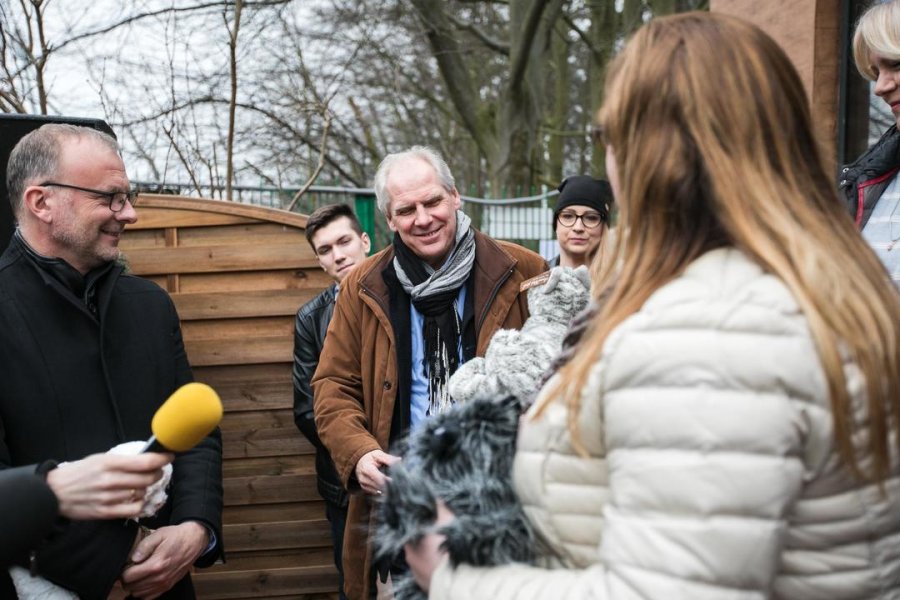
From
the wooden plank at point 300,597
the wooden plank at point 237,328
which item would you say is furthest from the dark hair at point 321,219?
the wooden plank at point 300,597

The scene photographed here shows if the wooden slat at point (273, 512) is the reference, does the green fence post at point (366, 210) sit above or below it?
above

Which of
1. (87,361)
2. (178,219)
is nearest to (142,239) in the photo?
(178,219)

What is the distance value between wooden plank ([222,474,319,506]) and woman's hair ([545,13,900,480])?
3.14m

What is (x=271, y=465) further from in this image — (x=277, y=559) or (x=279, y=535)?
(x=277, y=559)

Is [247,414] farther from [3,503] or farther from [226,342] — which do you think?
[3,503]

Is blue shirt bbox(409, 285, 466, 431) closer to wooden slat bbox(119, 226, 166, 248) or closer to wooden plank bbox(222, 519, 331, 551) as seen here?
wooden plank bbox(222, 519, 331, 551)

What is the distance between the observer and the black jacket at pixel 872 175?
8.84 ft

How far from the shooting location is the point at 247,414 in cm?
406

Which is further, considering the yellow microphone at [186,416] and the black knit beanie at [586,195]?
the black knit beanie at [586,195]

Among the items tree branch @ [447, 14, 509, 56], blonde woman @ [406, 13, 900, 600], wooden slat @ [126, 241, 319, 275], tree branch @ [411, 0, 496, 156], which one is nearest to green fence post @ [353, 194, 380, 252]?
wooden slat @ [126, 241, 319, 275]

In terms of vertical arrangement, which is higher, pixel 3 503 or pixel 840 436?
pixel 840 436

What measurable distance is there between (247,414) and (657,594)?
10.9 ft

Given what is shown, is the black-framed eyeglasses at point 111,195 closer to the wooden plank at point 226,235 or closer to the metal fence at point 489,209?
the wooden plank at point 226,235

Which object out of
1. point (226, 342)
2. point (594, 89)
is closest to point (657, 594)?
point (226, 342)
